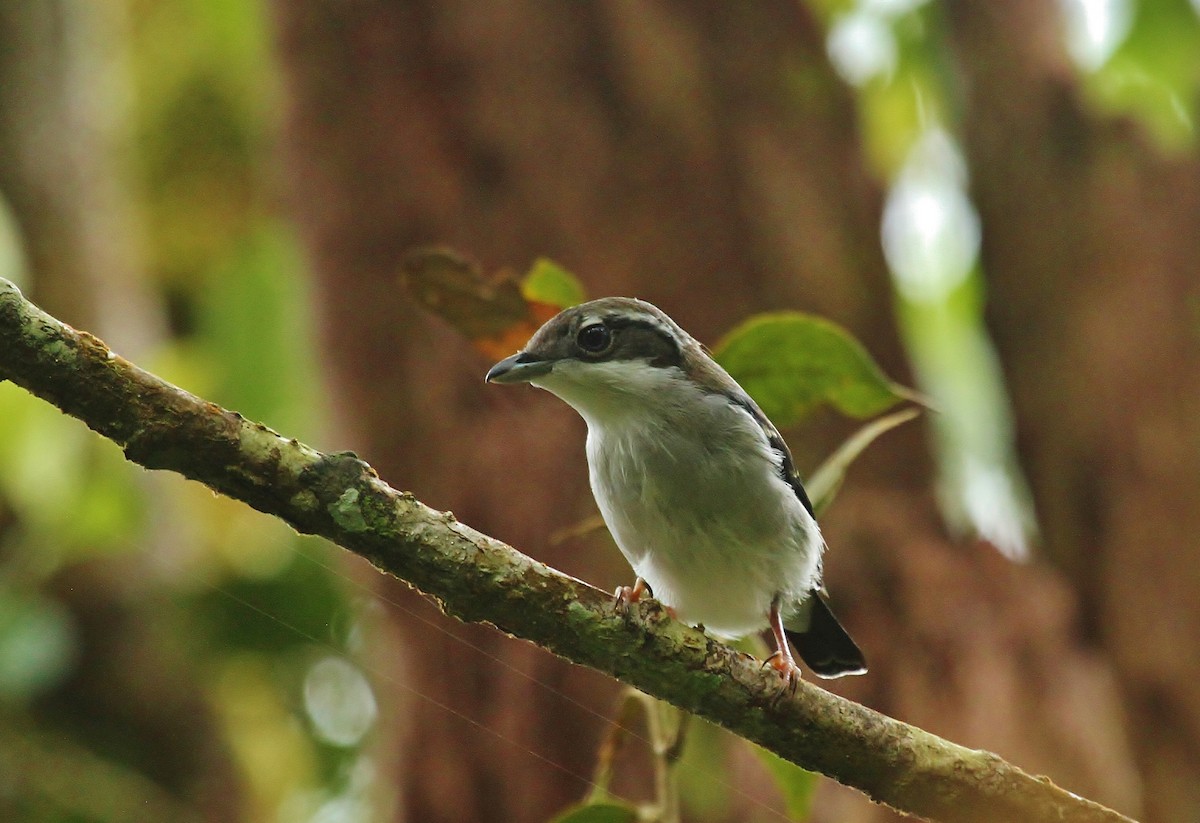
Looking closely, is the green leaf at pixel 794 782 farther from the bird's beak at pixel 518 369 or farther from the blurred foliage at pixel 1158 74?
the blurred foliage at pixel 1158 74

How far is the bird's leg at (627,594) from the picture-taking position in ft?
6.87

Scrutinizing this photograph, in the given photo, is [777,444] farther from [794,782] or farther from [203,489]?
[203,489]

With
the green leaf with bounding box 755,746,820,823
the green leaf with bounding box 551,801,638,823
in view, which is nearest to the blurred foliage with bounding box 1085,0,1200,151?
the green leaf with bounding box 755,746,820,823

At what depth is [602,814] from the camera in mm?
2473

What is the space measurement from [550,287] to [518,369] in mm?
201

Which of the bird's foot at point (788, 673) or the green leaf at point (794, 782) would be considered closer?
the bird's foot at point (788, 673)

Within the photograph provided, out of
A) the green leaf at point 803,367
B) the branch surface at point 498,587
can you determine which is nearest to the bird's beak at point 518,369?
the green leaf at point 803,367

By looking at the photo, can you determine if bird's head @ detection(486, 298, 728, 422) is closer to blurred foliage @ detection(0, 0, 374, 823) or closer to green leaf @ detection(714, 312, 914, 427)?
green leaf @ detection(714, 312, 914, 427)

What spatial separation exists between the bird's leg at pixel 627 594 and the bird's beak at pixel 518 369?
0.52m

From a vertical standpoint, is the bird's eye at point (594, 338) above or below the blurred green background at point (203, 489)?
above

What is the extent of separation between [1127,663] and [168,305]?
642 centimetres

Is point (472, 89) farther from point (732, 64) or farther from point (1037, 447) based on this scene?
point (1037, 447)

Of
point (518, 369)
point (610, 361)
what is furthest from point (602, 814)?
point (610, 361)

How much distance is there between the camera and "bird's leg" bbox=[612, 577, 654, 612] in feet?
6.87
